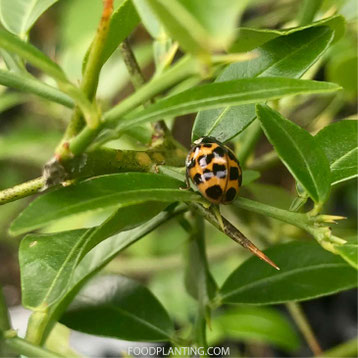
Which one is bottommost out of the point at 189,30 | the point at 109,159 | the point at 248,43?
the point at 189,30

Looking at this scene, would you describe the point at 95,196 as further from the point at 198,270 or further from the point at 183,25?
the point at 198,270

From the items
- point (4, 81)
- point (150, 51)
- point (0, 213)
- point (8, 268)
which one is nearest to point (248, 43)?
point (4, 81)

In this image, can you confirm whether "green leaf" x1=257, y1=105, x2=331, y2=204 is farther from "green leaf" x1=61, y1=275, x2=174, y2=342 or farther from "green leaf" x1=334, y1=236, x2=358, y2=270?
"green leaf" x1=61, y1=275, x2=174, y2=342

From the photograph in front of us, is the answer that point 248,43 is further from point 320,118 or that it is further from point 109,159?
point 320,118

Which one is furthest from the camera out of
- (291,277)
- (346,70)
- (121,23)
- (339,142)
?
(346,70)

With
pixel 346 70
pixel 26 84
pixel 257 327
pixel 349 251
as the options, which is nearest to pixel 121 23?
pixel 26 84

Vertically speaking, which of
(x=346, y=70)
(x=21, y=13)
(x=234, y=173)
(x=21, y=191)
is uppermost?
(x=346, y=70)

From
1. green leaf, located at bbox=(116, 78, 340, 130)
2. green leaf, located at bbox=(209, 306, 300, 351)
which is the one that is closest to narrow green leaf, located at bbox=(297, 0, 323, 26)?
green leaf, located at bbox=(116, 78, 340, 130)
